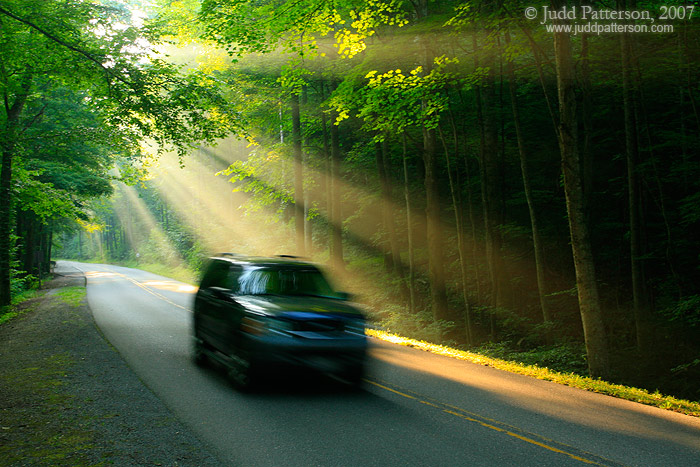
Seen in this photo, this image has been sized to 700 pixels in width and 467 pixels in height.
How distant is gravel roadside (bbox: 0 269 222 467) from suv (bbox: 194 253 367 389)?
1328 millimetres

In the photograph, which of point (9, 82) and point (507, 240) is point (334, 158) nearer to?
point (507, 240)

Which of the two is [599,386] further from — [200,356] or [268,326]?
[200,356]

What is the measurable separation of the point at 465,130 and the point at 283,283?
12288 millimetres

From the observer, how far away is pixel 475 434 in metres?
5.50

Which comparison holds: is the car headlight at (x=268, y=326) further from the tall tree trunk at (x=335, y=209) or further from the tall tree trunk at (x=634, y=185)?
the tall tree trunk at (x=335, y=209)

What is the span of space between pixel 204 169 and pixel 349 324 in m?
48.2

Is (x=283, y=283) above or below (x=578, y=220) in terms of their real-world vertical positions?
below

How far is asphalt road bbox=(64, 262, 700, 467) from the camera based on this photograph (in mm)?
4863

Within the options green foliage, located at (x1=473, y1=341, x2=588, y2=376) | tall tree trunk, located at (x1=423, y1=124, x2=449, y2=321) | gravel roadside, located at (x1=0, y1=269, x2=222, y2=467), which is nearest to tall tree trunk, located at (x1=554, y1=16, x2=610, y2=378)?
green foliage, located at (x1=473, y1=341, x2=588, y2=376)

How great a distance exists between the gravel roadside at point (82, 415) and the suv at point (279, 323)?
4.36 feet

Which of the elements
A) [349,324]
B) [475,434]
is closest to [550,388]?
[475,434]

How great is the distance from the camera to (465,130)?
57.8 ft

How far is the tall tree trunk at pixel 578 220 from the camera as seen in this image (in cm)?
971

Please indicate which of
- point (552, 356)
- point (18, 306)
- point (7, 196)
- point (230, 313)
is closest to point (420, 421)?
point (230, 313)
